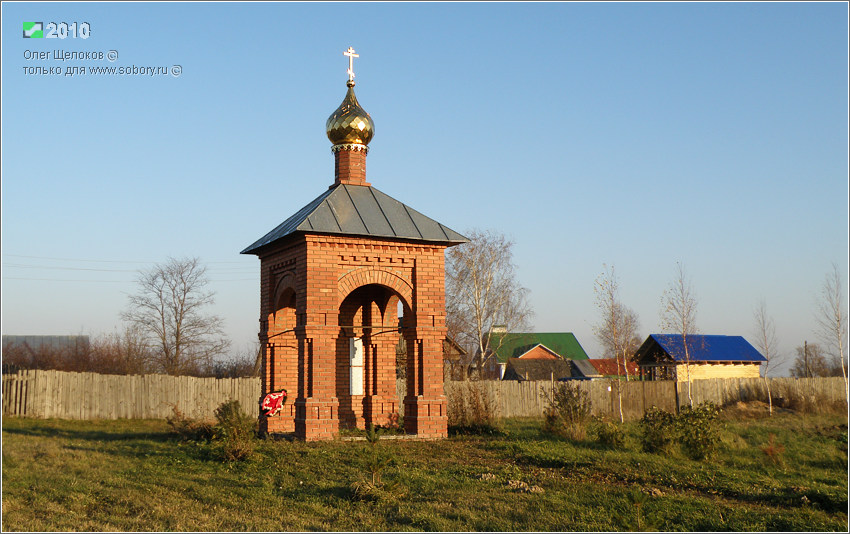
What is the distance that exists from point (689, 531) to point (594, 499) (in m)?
1.35

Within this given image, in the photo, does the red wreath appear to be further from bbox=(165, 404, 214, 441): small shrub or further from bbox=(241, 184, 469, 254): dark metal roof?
bbox=(241, 184, 469, 254): dark metal roof

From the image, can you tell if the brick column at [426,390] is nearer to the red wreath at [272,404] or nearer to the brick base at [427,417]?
the brick base at [427,417]

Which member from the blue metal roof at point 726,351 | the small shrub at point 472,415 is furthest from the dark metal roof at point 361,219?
the blue metal roof at point 726,351

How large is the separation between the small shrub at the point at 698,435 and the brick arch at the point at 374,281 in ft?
17.1

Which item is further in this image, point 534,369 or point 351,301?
point 534,369

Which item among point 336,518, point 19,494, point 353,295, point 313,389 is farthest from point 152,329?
point 336,518

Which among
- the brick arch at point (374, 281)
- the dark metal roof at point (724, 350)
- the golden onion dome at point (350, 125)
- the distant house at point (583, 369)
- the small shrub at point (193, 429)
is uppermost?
the golden onion dome at point (350, 125)

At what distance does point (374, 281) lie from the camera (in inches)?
543

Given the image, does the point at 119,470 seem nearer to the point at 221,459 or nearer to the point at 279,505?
the point at 221,459

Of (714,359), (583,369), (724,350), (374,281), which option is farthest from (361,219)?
(583,369)

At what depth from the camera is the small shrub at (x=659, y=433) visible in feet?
40.1

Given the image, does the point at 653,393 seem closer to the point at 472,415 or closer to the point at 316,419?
the point at 472,415

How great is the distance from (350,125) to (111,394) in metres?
13.2

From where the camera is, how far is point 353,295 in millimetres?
16141
